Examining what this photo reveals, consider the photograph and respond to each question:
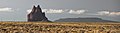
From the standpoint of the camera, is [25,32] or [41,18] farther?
[41,18]

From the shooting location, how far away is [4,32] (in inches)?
1059

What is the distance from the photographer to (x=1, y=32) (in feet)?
88.3

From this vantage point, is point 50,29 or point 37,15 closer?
point 50,29

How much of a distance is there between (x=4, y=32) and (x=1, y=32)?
0.85ft

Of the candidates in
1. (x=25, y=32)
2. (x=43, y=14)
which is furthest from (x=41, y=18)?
(x=25, y=32)

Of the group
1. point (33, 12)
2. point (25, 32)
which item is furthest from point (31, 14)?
point (25, 32)

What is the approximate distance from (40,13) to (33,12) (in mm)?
4911

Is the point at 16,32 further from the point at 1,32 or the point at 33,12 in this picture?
the point at 33,12

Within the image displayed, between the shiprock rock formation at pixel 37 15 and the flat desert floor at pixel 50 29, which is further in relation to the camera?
the shiprock rock formation at pixel 37 15

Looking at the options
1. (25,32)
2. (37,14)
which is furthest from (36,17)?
(25,32)

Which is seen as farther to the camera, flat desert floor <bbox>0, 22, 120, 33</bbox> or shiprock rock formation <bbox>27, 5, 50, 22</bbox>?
shiprock rock formation <bbox>27, 5, 50, 22</bbox>

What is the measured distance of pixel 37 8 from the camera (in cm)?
16100

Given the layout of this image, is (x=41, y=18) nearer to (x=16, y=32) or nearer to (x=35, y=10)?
(x=35, y=10)

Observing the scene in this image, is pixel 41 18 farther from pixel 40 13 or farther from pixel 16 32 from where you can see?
pixel 16 32
